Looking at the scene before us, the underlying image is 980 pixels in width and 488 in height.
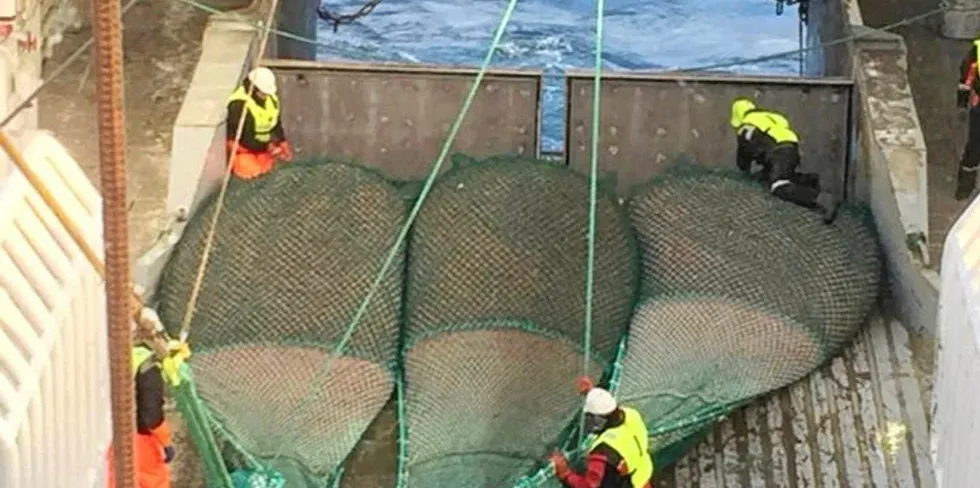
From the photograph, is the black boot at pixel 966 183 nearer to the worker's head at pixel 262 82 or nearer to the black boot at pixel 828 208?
the black boot at pixel 828 208

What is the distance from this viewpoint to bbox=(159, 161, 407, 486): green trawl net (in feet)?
29.9

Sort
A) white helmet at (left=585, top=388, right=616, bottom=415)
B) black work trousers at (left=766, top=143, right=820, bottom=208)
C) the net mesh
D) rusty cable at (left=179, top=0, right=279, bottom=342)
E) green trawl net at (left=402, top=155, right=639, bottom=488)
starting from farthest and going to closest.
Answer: black work trousers at (left=766, top=143, right=820, bottom=208) → rusty cable at (left=179, top=0, right=279, bottom=342) → the net mesh → green trawl net at (left=402, top=155, right=639, bottom=488) → white helmet at (left=585, top=388, right=616, bottom=415)

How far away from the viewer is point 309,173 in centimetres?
1105

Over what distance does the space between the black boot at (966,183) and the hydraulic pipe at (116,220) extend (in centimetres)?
857

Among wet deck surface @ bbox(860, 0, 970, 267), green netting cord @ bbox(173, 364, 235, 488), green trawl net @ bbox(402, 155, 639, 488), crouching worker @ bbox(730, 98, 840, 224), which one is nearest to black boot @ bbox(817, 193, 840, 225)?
crouching worker @ bbox(730, 98, 840, 224)

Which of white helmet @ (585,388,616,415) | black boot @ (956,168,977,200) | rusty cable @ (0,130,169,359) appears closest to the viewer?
rusty cable @ (0,130,169,359)

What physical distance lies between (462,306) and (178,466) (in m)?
1.82

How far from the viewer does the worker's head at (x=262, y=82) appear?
449 inches

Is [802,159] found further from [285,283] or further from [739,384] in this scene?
[285,283]

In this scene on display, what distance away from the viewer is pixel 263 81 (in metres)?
11.4

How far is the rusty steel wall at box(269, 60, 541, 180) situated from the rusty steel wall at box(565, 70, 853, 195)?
40 centimetres

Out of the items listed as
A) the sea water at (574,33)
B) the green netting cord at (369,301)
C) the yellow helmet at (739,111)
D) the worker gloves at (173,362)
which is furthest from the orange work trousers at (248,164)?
the sea water at (574,33)

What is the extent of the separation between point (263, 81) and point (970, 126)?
4716mm

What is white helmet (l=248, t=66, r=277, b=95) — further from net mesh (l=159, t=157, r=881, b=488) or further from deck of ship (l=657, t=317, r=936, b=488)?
deck of ship (l=657, t=317, r=936, b=488)
